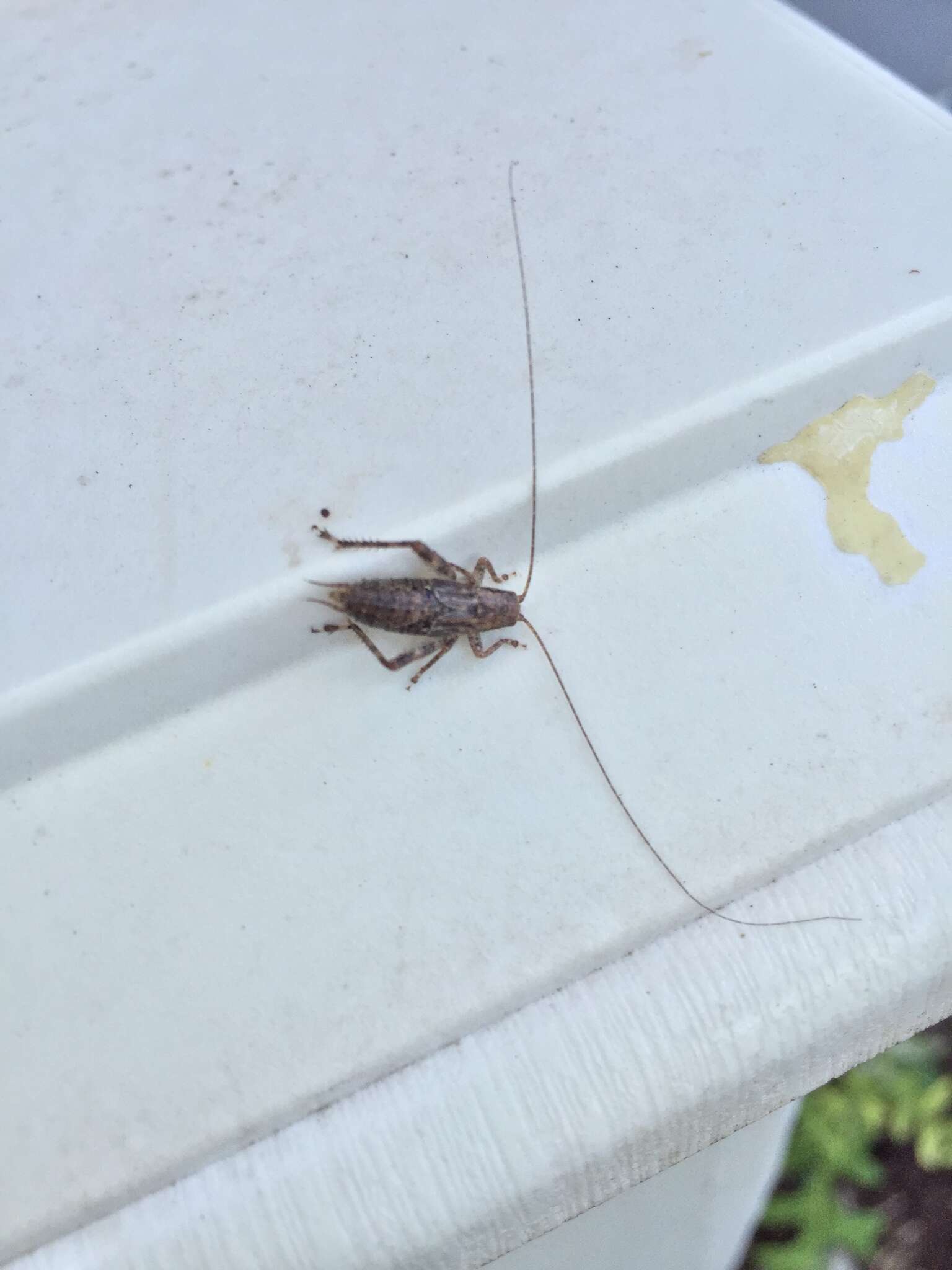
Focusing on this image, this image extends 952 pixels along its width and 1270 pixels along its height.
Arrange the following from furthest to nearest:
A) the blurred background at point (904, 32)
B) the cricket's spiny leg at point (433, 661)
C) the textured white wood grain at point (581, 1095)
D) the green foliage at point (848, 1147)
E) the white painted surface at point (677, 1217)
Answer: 1. the blurred background at point (904, 32)
2. the green foliage at point (848, 1147)
3. the white painted surface at point (677, 1217)
4. the cricket's spiny leg at point (433, 661)
5. the textured white wood grain at point (581, 1095)

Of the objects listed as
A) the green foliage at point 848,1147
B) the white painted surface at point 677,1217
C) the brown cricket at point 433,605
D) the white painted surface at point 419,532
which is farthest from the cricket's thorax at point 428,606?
the green foliage at point 848,1147

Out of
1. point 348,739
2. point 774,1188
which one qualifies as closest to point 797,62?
point 348,739

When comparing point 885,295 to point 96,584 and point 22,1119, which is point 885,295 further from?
point 22,1119

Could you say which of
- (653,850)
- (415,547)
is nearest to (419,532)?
(415,547)

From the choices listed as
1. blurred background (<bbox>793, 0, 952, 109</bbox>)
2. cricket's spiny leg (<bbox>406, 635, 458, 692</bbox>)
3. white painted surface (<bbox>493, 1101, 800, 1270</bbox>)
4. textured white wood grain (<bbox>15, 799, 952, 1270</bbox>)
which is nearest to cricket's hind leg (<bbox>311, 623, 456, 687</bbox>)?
cricket's spiny leg (<bbox>406, 635, 458, 692</bbox>)

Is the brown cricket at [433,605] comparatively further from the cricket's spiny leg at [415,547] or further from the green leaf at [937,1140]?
the green leaf at [937,1140]

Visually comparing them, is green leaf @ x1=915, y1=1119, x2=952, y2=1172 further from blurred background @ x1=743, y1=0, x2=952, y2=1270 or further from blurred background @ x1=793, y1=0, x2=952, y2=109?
blurred background @ x1=793, y1=0, x2=952, y2=109
